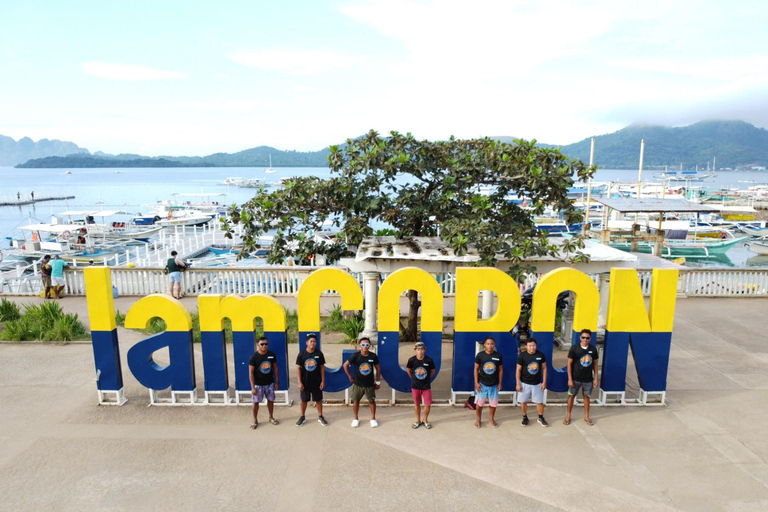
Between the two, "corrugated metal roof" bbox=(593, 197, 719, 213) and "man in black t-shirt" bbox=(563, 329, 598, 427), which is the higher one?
"corrugated metal roof" bbox=(593, 197, 719, 213)

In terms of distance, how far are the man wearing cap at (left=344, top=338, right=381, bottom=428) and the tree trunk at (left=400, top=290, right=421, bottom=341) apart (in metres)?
3.68

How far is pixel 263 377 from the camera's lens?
→ 7770 millimetres

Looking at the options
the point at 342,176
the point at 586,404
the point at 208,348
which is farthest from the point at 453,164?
the point at 208,348

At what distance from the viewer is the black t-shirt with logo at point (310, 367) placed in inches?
305

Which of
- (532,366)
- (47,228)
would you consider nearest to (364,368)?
(532,366)

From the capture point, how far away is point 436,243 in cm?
1034

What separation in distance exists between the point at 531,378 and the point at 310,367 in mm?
3346

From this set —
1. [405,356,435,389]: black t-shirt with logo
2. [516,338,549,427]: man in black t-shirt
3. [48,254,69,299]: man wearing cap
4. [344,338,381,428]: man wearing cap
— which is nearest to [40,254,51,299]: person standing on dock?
[48,254,69,299]: man wearing cap

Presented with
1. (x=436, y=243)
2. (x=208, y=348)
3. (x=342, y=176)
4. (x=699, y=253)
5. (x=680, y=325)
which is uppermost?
(x=342, y=176)

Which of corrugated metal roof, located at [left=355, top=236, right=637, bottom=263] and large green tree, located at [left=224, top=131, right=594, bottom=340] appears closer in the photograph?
corrugated metal roof, located at [left=355, top=236, right=637, bottom=263]

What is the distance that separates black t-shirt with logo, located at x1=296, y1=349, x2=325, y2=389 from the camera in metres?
7.74

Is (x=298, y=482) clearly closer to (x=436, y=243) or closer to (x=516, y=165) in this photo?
(x=436, y=243)

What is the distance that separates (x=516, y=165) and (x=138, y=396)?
7979mm

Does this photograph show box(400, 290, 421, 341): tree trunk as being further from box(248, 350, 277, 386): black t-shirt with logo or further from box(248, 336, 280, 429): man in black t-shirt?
box(248, 350, 277, 386): black t-shirt with logo
